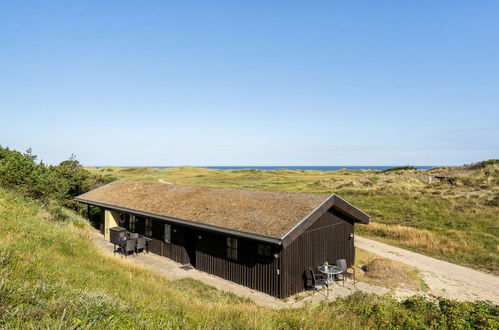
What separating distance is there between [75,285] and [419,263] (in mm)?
17471

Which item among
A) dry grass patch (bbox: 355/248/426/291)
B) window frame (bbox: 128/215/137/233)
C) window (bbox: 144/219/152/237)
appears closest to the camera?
dry grass patch (bbox: 355/248/426/291)

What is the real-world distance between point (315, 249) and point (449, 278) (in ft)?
23.6

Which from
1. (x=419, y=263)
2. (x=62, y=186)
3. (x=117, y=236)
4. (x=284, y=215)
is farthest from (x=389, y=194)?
(x=62, y=186)

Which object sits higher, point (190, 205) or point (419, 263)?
point (190, 205)

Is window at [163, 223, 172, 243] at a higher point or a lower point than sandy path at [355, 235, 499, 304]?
higher

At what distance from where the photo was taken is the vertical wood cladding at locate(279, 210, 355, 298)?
38.8 feet

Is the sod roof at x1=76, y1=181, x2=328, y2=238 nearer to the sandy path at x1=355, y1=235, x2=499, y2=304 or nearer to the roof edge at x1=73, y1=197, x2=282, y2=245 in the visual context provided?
the roof edge at x1=73, y1=197, x2=282, y2=245

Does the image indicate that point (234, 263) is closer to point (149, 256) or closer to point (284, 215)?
point (284, 215)

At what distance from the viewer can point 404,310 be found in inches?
309

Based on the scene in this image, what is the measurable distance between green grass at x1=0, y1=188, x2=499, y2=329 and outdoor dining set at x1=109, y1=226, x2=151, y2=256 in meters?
6.04

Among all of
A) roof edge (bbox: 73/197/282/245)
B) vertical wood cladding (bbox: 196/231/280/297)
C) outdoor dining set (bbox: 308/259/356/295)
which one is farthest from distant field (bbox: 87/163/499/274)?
roof edge (bbox: 73/197/282/245)

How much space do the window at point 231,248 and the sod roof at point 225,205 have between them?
930mm

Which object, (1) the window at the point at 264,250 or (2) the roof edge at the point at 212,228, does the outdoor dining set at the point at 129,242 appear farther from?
(1) the window at the point at 264,250

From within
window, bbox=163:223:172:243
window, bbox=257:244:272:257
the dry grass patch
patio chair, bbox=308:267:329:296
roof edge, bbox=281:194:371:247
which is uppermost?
roof edge, bbox=281:194:371:247
